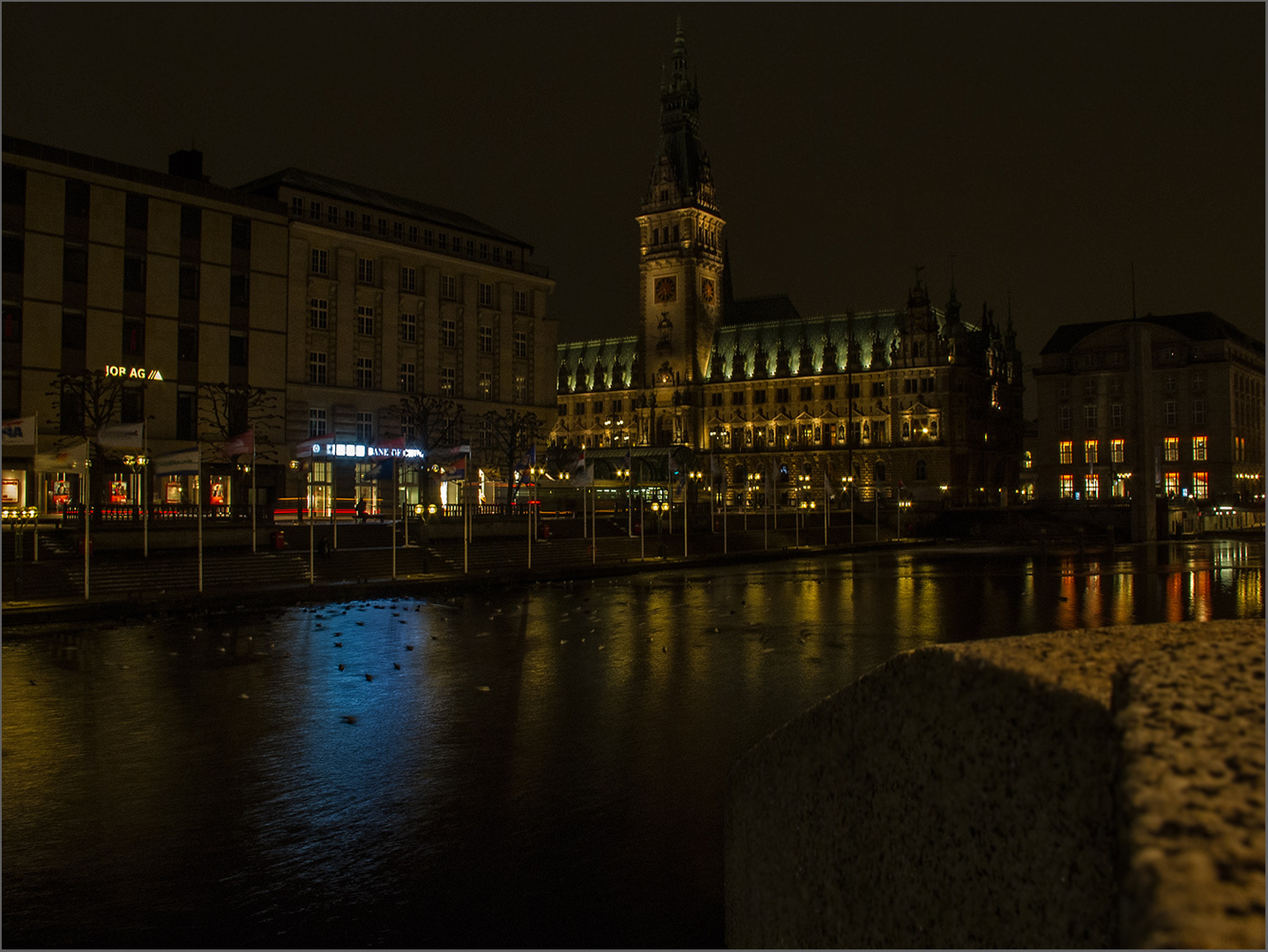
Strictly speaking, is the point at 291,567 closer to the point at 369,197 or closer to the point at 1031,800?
the point at 1031,800

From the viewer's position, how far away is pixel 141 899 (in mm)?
7137

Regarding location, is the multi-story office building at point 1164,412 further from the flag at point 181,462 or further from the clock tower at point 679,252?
the flag at point 181,462

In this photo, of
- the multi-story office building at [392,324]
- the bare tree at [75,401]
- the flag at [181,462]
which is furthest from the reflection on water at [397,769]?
the multi-story office building at [392,324]

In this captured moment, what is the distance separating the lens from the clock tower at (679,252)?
15362cm

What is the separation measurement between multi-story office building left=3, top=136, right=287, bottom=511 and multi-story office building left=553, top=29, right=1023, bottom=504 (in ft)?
244

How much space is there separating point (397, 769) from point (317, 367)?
227 ft

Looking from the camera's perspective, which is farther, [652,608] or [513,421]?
[513,421]

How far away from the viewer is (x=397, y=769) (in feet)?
35.3

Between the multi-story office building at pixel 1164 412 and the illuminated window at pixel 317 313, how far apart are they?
85915 mm

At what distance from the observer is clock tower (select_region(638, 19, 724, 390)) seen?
15362cm

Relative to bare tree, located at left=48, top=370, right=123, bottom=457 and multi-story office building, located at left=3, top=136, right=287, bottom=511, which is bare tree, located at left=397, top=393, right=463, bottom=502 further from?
bare tree, located at left=48, top=370, right=123, bottom=457

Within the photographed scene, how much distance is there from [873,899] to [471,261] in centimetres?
8608

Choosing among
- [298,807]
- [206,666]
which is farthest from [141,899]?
[206,666]

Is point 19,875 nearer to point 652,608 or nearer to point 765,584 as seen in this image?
point 652,608
